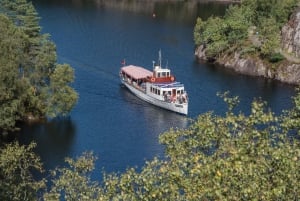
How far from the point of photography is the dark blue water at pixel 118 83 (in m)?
69.8

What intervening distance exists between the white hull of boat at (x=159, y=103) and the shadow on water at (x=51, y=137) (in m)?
16.2

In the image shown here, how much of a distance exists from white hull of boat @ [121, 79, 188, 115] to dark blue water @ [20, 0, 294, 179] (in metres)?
0.95

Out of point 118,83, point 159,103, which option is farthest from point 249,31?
point 159,103

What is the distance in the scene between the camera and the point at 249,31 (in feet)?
394

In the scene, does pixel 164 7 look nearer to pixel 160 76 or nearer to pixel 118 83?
pixel 118 83

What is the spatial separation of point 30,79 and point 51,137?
9365 millimetres

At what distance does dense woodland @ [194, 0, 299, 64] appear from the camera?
364ft

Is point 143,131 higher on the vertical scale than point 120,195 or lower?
lower

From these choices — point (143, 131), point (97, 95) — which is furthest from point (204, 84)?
point (143, 131)

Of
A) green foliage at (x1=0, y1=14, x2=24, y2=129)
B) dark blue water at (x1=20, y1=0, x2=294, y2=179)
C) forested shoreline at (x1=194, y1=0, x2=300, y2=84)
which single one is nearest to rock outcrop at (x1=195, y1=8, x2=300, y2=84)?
forested shoreline at (x1=194, y1=0, x2=300, y2=84)

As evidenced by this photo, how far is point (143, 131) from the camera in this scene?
74875mm

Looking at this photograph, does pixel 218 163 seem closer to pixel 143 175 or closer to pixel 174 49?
pixel 143 175

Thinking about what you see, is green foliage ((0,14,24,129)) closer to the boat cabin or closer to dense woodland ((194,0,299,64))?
the boat cabin

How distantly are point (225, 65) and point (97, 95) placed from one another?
113 feet
